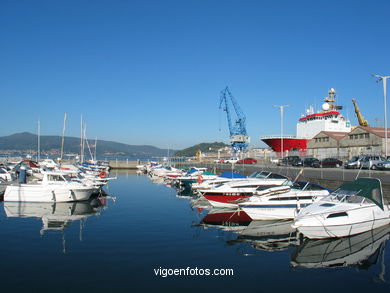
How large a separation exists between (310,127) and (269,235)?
71285 mm

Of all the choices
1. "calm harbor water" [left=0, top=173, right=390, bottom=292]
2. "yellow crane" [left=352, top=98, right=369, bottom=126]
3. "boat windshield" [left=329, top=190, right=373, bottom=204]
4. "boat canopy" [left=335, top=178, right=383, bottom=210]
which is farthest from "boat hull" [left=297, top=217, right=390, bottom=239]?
"yellow crane" [left=352, top=98, right=369, bottom=126]

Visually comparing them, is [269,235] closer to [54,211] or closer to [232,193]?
[232,193]

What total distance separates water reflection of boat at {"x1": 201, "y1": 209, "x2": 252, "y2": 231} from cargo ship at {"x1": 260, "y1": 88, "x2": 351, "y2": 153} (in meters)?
56.9

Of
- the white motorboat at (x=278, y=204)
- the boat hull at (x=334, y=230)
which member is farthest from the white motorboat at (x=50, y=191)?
the boat hull at (x=334, y=230)

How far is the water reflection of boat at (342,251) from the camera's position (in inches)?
488

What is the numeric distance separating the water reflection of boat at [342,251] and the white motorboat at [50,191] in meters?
17.7

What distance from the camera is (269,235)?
53.4 ft

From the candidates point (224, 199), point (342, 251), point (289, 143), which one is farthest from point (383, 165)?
point (289, 143)

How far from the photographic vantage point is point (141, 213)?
2236 cm

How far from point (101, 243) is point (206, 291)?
21.7 ft

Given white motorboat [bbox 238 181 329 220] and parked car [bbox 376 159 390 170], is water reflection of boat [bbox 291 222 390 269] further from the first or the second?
parked car [bbox 376 159 390 170]

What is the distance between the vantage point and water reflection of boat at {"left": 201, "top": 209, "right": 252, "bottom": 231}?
18438 millimetres

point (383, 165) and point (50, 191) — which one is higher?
point (383, 165)

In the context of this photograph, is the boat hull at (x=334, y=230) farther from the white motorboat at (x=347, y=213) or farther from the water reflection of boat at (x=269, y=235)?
the water reflection of boat at (x=269, y=235)
